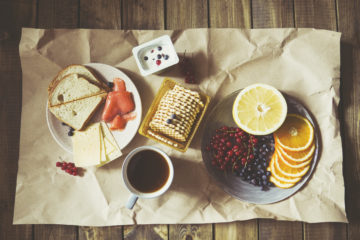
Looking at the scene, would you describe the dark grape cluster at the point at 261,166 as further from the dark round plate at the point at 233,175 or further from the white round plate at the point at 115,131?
the white round plate at the point at 115,131

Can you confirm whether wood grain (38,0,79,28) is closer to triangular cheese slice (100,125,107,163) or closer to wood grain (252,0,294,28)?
triangular cheese slice (100,125,107,163)

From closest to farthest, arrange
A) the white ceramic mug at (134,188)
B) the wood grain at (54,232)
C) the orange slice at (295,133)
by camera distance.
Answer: the white ceramic mug at (134,188)
the orange slice at (295,133)
the wood grain at (54,232)

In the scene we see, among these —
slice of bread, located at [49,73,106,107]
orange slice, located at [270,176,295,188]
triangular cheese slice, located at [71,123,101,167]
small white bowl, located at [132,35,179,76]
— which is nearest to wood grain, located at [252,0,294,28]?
small white bowl, located at [132,35,179,76]

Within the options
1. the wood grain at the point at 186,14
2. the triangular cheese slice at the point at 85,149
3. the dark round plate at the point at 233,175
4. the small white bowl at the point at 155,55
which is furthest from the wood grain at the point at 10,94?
the dark round plate at the point at 233,175

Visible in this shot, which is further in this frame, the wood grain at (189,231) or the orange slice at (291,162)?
the wood grain at (189,231)

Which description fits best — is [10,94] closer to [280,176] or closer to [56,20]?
[56,20]

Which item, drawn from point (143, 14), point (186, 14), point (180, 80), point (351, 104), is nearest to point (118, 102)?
point (180, 80)

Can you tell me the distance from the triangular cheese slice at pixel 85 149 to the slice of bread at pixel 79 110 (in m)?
0.05

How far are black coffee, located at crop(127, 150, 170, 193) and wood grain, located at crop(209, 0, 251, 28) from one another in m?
0.83

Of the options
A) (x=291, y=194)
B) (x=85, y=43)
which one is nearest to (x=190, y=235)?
(x=291, y=194)

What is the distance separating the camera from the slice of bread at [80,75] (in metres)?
1.65

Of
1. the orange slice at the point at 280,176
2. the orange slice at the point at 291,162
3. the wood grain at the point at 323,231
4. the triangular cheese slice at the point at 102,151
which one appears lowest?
the wood grain at the point at 323,231

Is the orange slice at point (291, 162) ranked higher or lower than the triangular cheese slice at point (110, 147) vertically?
lower

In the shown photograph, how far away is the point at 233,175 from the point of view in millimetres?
1672
